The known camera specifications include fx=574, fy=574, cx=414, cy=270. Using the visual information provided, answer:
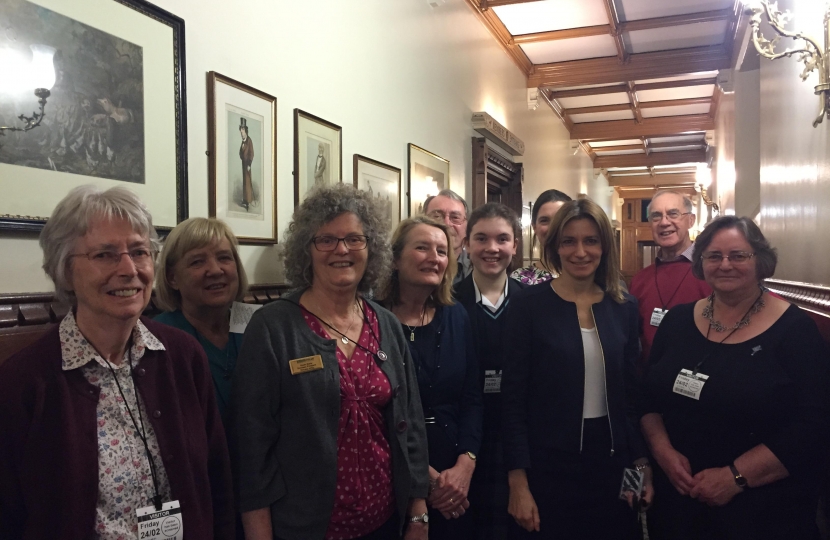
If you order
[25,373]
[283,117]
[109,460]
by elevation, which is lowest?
[109,460]

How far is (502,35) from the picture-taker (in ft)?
18.4

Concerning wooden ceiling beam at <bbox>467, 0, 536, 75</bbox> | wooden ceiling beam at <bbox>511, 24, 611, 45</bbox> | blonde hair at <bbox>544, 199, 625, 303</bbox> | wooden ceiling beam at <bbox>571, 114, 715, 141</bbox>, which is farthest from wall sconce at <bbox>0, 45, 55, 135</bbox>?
wooden ceiling beam at <bbox>571, 114, 715, 141</bbox>

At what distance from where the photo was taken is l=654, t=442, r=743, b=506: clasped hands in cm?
174

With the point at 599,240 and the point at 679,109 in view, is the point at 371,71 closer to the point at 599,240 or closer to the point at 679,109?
the point at 599,240

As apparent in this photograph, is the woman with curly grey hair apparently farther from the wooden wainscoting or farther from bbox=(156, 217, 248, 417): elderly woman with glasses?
the wooden wainscoting

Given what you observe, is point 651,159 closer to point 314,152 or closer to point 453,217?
point 453,217

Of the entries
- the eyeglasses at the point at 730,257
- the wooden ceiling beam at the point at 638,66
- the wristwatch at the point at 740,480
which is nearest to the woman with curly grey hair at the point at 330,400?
the wristwatch at the point at 740,480

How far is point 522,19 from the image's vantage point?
5.36m

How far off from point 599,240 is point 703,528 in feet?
3.22

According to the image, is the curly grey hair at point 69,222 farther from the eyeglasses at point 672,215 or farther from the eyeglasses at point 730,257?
the eyeglasses at point 672,215

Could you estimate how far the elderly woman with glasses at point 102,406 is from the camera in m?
1.12

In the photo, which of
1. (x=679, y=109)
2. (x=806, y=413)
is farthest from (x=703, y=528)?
(x=679, y=109)

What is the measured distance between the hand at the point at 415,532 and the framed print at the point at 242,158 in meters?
1.24

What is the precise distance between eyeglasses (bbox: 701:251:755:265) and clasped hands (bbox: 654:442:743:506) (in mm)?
650
